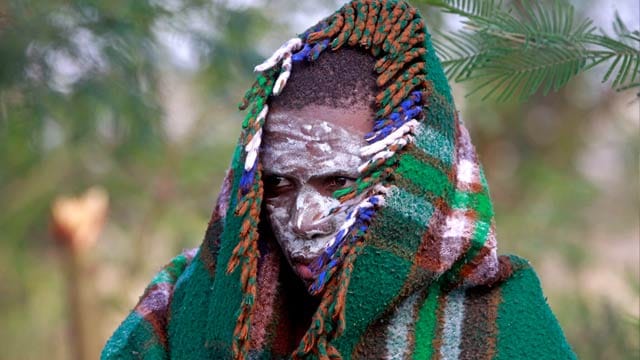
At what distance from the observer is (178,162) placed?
6.11m

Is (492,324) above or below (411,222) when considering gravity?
below

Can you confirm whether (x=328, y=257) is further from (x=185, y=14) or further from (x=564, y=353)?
(x=185, y=14)

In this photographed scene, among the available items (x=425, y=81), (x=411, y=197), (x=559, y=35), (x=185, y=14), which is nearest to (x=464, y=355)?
(x=411, y=197)

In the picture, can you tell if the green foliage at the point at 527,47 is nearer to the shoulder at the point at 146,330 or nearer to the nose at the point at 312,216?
the nose at the point at 312,216

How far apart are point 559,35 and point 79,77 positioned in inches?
66.6

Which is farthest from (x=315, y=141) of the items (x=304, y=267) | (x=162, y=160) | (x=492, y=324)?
(x=162, y=160)

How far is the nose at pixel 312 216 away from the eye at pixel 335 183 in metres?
0.02

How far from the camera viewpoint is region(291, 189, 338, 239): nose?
169 cm

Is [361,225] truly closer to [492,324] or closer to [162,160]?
[492,324]

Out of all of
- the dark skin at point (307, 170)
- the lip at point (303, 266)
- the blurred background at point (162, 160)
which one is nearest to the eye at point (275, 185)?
the dark skin at point (307, 170)

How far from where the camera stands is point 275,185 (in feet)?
5.84

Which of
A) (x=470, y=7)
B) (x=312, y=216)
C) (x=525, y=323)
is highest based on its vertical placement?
(x=470, y=7)

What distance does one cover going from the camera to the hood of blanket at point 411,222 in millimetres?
1653

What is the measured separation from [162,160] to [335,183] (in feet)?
12.7
